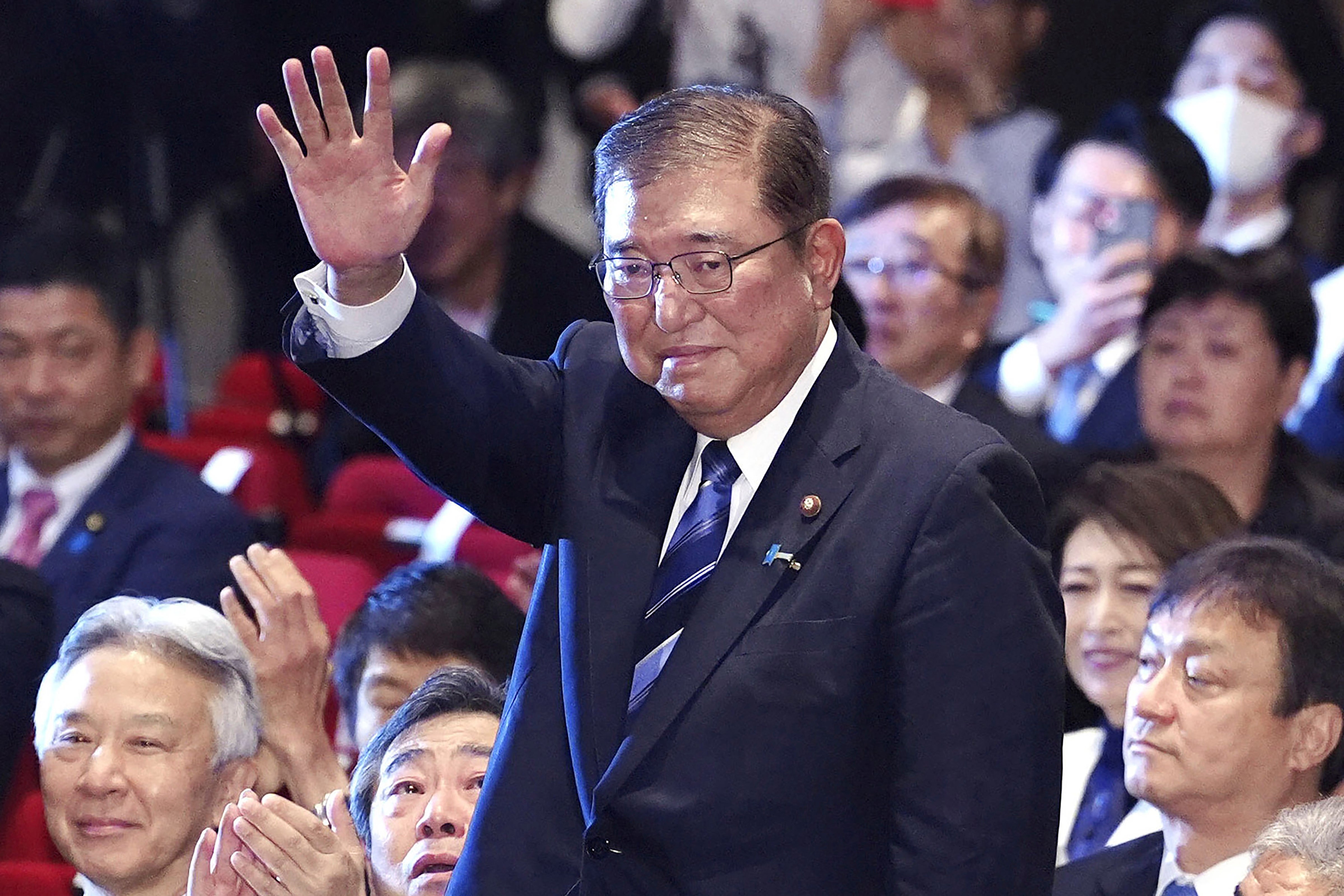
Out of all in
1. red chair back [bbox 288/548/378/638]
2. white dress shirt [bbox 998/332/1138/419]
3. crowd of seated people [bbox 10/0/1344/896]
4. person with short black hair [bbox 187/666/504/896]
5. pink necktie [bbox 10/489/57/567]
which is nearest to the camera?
person with short black hair [bbox 187/666/504/896]

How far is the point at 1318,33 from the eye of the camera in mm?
4402

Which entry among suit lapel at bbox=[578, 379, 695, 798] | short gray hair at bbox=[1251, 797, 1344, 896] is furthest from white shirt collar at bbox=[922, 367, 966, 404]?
suit lapel at bbox=[578, 379, 695, 798]

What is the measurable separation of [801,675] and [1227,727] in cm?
82

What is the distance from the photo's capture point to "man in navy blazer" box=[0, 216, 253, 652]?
3.49 meters

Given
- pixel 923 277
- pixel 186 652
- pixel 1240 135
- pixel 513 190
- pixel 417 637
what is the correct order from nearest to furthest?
1. pixel 186 652
2. pixel 417 637
3. pixel 923 277
4. pixel 1240 135
5. pixel 513 190

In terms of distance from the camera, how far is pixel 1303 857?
1968 millimetres

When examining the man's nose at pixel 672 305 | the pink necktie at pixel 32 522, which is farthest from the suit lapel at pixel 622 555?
the pink necktie at pixel 32 522

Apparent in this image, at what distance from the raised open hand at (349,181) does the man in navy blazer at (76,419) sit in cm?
181

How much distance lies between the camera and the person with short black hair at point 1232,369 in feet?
11.2

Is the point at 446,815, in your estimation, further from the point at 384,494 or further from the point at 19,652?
the point at 384,494

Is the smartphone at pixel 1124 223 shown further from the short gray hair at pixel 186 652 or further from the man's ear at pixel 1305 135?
the short gray hair at pixel 186 652

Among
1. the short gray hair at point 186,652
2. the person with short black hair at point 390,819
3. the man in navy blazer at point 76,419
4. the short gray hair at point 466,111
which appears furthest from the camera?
the short gray hair at point 466,111

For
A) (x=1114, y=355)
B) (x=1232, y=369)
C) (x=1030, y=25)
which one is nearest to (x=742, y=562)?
(x=1232, y=369)

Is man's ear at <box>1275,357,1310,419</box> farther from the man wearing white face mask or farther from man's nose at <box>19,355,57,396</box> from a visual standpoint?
man's nose at <box>19,355,57,396</box>
